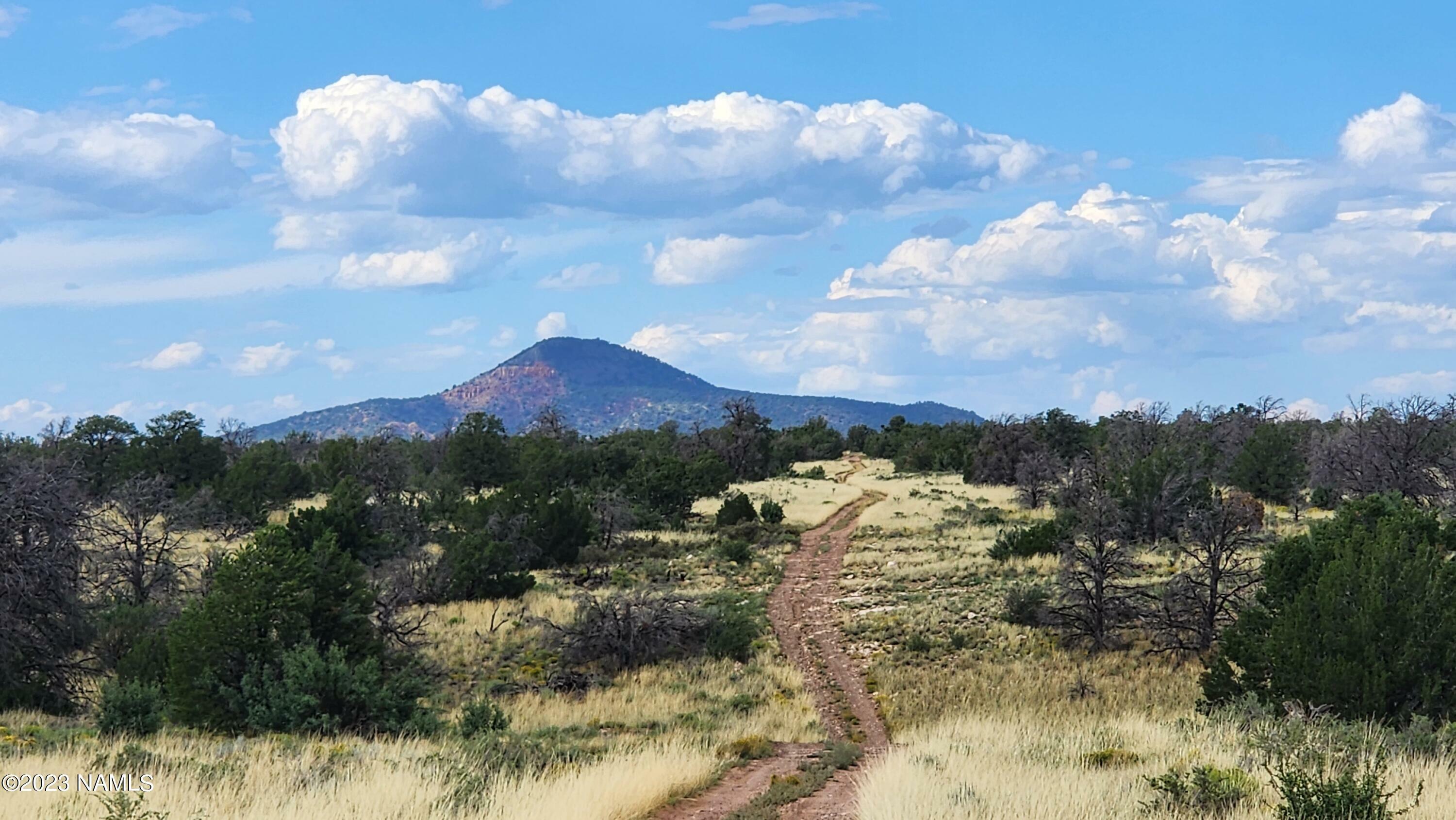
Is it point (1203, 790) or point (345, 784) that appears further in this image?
point (345, 784)

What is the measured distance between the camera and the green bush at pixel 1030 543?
31625mm

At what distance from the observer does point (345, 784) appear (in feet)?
30.6

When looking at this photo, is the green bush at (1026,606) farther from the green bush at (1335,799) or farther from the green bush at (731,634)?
the green bush at (1335,799)

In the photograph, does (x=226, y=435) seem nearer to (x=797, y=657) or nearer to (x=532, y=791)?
(x=797, y=657)

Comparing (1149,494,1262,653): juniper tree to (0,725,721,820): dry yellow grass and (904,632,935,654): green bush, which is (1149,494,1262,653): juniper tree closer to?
(904,632,935,654): green bush

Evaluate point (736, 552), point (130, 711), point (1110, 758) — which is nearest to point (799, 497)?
point (736, 552)

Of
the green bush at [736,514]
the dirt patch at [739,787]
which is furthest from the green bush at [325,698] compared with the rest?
the green bush at [736,514]

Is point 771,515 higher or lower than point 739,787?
higher

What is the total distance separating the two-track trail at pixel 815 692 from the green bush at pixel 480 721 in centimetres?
389

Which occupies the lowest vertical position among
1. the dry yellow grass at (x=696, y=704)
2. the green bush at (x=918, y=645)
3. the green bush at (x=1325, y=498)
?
the dry yellow grass at (x=696, y=704)

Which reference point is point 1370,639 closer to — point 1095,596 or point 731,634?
point 1095,596

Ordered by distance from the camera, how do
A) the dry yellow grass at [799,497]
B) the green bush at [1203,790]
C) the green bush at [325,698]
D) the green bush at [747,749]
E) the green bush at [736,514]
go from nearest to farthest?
the green bush at [1203,790]
the green bush at [747,749]
the green bush at [325,698]
the green bush at [736,514]
the dry yellow grass at [799,497]

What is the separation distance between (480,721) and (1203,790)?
31.5ft

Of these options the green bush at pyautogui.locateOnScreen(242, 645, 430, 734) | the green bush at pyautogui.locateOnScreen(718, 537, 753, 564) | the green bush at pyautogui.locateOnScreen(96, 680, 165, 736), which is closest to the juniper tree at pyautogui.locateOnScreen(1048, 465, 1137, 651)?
the green bush at pyautogui.locateOnScreen(718, 537, 753, 564)
